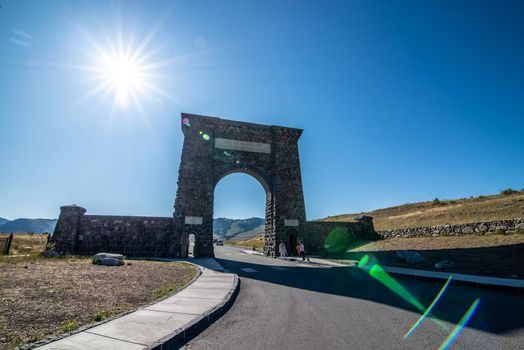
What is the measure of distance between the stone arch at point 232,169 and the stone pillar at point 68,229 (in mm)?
6883

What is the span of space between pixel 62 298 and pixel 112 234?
612 inches

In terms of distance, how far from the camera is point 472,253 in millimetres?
14719

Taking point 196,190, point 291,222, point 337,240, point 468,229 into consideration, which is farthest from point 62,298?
point 337,240

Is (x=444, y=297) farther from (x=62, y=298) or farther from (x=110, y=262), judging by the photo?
(x=110, y=262)

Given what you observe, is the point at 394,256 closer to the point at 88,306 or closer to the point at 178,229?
the point at 178,229

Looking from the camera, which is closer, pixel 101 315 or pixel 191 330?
pixel 191 330

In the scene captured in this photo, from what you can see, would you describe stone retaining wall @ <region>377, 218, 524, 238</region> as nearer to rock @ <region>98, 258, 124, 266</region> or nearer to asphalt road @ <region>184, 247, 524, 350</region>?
asphalt road @ <region>184, 247, 524, 350</region>

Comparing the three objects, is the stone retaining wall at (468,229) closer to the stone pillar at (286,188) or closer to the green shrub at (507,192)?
the stone pillar at (286,188)

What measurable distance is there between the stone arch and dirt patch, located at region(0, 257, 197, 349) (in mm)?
12251

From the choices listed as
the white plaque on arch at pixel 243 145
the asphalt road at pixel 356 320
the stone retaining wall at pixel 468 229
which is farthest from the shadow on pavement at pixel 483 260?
the white plaque on arch at pixel 243 145

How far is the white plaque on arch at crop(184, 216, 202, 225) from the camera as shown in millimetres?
21811

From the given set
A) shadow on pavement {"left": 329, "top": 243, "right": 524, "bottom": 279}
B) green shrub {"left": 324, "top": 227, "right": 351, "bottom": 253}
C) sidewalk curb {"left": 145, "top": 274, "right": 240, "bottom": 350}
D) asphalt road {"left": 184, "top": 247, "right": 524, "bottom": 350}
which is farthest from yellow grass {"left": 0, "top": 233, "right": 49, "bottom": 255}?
shadow on pavement {"left": 329, "top": 243, "right": 524, "bottom": 279}

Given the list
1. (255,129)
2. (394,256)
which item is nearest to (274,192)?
(255,129)

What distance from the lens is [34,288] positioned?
22.8 feet
